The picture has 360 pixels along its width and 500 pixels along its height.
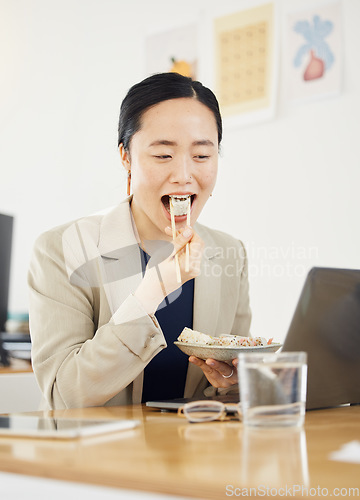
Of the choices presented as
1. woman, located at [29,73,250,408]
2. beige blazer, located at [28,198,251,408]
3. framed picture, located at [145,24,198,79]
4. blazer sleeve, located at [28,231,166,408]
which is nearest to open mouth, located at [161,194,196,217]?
woman, located at [29,73,250,408]

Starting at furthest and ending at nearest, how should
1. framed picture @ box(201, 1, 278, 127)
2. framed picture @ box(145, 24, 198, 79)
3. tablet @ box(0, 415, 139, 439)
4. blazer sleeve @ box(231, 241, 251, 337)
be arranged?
framed picture @ box(145, 24, 198, 79) < framed picture @ box(201, 1, 278, 127) < blazer sleeve @ box(231, 241, 251, 337) < tablet @ box(0, 415, 139, 439)

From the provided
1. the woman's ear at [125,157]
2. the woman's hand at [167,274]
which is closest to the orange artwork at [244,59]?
the woman's ear at [125,157]

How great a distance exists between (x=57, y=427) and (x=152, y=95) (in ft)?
3.20

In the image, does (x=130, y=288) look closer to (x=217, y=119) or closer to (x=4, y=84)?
(x=217, y=119)

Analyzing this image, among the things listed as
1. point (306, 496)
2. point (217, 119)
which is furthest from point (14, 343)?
point (306, 496)

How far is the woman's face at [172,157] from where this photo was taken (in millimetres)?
1421

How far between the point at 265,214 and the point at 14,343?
3.80 feet

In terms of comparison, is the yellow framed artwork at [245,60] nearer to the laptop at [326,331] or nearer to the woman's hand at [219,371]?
the woman's hand at [219,371]

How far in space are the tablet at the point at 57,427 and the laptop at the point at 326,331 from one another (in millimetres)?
234

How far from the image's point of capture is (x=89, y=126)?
9.91 ft

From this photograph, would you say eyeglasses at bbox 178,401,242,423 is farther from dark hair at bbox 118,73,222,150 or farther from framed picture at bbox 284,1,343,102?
framed picture at bbox 284,1,343,102

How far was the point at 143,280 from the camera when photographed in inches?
46.9

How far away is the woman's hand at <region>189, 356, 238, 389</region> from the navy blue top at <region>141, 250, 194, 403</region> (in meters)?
0.27

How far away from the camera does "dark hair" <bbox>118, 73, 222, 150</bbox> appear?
4.83ft
